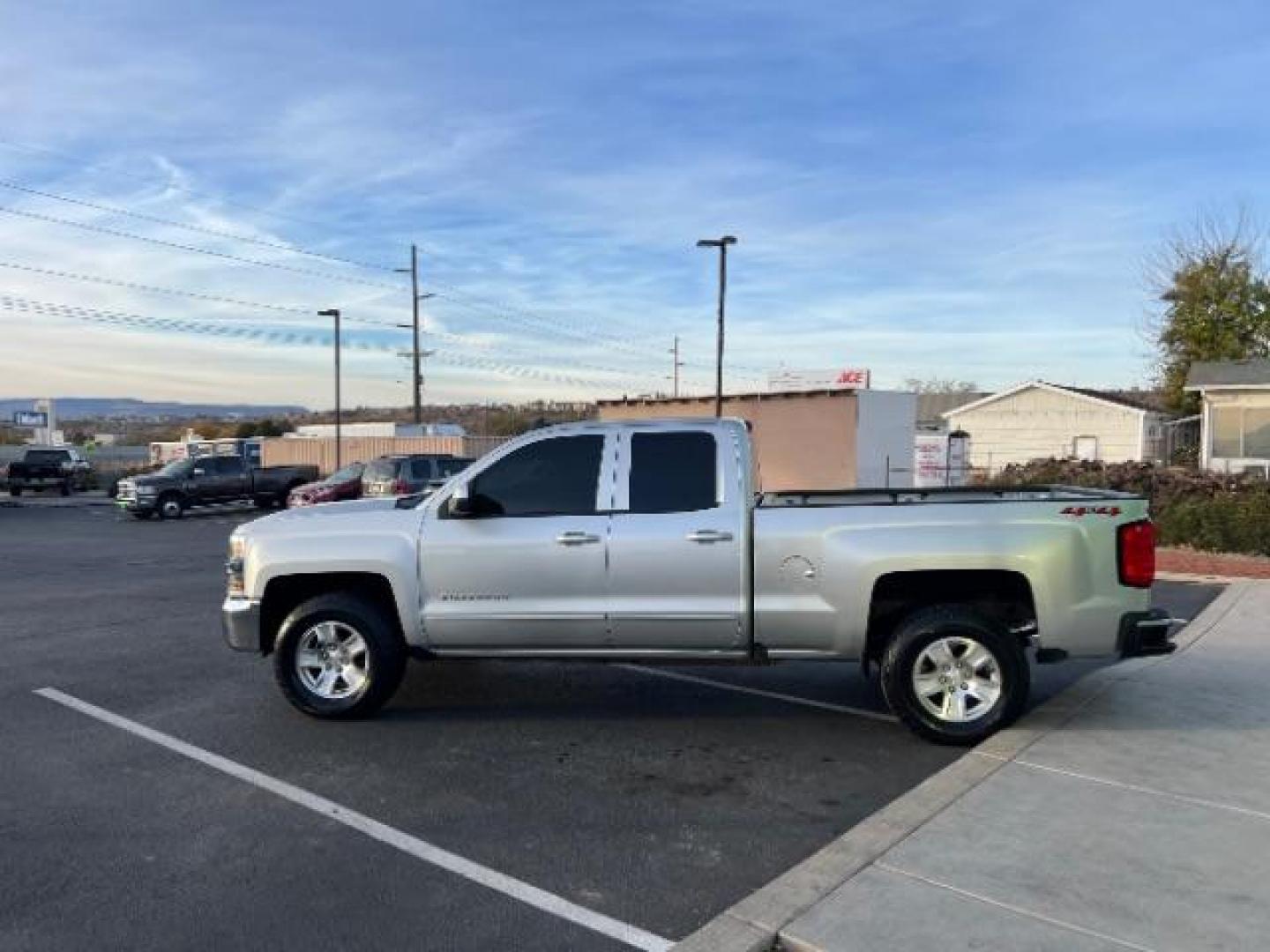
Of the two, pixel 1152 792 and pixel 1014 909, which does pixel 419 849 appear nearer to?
pixel 1014 909

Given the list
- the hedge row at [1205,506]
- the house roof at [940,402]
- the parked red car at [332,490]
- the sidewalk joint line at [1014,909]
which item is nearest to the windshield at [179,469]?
the parked red car at [332,490]

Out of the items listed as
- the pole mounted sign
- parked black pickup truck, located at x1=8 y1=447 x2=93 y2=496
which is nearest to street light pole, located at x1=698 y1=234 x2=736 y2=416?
the pole mounted sign

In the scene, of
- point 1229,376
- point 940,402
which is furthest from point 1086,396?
point 940,402

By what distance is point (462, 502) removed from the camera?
6227 mm

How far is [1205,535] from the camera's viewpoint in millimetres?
14695

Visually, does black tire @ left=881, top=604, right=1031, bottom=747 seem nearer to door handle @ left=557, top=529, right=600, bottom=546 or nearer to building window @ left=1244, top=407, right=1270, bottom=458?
door handle @ left=557, top=529, right=600, bottom=546

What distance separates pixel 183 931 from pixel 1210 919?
373 cm

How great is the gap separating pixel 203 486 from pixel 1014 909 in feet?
95.2

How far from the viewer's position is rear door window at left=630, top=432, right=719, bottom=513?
6.15m

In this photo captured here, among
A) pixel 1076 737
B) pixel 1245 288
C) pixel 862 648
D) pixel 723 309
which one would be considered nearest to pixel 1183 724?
pixel 1076 737

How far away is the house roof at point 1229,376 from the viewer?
26.6m

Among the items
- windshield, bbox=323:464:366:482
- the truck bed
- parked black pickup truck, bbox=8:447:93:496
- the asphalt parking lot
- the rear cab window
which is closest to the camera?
the asphalt parking lot

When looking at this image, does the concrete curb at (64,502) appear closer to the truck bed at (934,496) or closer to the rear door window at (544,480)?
the rear door window at (544,480)

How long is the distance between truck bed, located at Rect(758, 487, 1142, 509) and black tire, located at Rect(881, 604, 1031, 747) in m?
0.72
